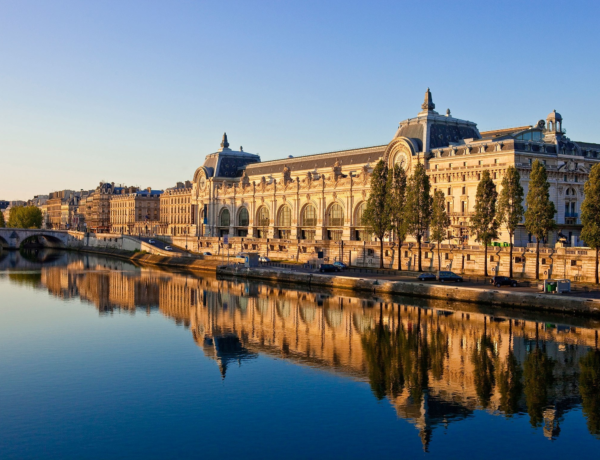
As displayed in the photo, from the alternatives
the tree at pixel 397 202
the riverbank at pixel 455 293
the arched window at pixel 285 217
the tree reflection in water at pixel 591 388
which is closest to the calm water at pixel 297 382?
the tree reflection in water at pixel 591 388

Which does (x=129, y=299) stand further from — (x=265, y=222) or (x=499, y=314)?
(x=265, y=222)

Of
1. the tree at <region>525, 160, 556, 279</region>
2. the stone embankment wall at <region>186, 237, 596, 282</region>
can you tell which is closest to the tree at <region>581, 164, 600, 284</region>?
the stone embankment wall at <region>186, 237, 596, 282</region>

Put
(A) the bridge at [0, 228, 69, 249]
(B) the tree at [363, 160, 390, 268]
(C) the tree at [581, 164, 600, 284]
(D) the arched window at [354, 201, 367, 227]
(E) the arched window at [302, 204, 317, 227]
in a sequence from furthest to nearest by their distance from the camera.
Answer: (A) the bridge at [0, 228, 69, 249], (E) the arched window at [302, 204, 317, 227], (D) the arched window at [354, 201, 367, 227], (B) the tree at [363, 160, 390, 268], (C) the tree at [581, 164, 600, 284]

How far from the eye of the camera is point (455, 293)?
2507 inches

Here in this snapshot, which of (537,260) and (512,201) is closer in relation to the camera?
(537,260)

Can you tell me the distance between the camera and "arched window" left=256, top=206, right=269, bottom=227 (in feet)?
448

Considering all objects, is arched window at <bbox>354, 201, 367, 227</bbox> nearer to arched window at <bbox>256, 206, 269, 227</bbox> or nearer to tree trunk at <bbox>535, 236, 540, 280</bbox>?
arched window at <bbox>256, 206, 269, 227</bbox>

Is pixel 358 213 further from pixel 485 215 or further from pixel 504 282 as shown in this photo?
pixel 504 282

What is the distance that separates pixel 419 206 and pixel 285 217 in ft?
169

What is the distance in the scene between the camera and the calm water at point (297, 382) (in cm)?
2861

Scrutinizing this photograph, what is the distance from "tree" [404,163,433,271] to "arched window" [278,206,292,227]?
4877cm

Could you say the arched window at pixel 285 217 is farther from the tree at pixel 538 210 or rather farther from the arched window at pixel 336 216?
the tree at pixel 538 210

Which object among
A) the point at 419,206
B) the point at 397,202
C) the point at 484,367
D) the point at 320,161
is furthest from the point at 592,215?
the point at 320,161

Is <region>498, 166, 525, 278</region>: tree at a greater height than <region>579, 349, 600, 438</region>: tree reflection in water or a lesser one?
greater
